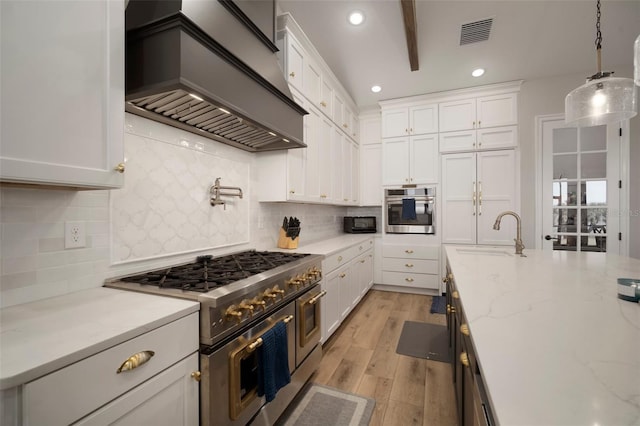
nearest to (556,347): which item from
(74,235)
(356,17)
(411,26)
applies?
(74,235)

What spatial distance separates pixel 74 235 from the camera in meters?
1.18

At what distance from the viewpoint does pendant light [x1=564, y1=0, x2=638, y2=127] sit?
1.59 metres

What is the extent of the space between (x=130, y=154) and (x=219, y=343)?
3.44 ft

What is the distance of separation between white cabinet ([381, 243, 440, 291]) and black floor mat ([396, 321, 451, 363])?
104 centimetres

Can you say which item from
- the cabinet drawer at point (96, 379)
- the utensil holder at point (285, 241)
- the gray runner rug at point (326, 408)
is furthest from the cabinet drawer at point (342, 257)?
the cabinet drawer at point (96, 379)

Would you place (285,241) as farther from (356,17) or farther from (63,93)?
(356,17)

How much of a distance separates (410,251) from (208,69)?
11.4 ft

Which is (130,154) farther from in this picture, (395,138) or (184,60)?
(395,138)

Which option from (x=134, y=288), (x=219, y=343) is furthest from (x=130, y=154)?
(x=219, y=343)

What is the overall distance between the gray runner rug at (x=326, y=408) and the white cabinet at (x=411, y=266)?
239 cm

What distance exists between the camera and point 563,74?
3.43 metres

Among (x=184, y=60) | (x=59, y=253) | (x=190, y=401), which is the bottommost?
(x=190, y=401)

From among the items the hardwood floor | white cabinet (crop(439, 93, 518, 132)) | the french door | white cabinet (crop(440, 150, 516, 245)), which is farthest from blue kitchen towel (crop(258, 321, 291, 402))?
the french door

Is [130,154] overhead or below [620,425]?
overhead
